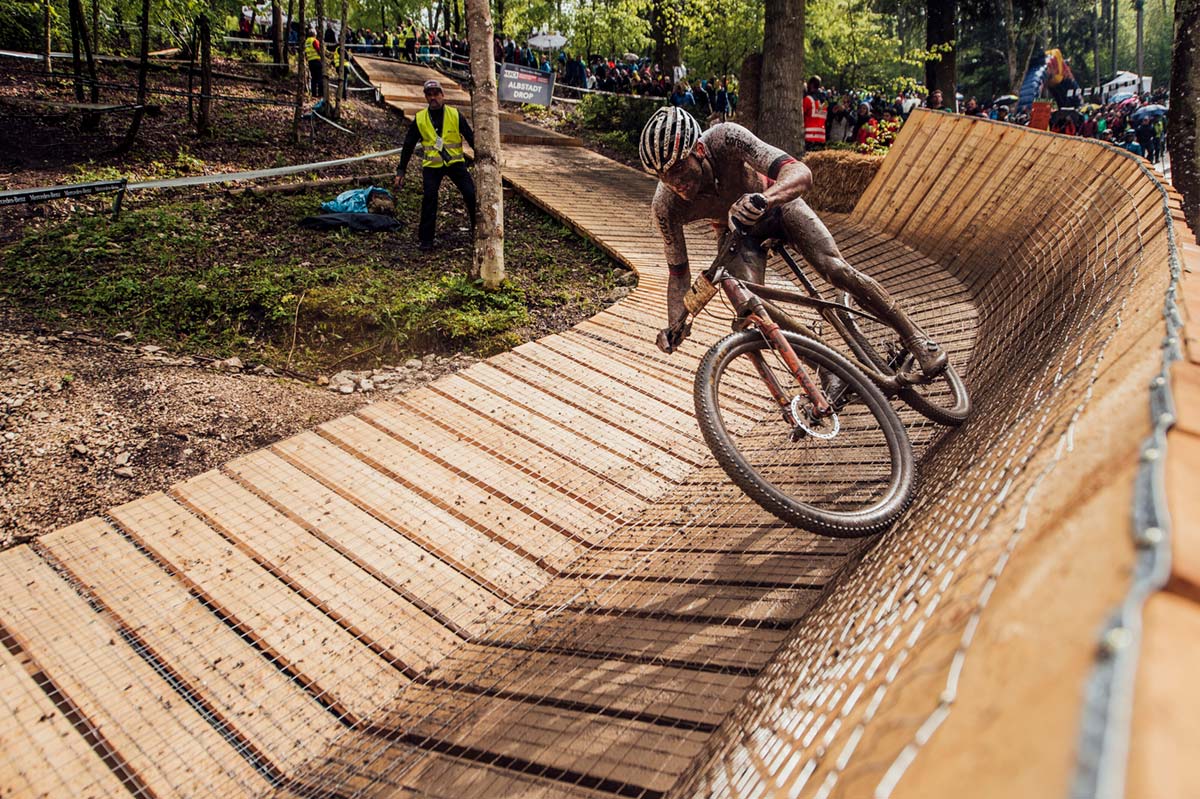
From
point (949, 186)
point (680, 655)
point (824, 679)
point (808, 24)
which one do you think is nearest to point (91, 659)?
point (680, 655)

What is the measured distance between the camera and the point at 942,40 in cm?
2481

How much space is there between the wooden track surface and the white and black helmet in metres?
1.96

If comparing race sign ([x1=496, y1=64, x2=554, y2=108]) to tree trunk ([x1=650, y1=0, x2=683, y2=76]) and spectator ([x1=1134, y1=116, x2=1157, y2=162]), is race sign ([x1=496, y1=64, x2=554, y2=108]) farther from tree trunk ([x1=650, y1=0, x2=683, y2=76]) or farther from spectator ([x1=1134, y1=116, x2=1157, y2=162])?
spectator ([x1=1134, y1=116, x2=1157, y2=162])

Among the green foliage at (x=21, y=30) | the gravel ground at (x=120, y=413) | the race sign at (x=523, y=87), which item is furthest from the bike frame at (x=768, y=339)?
the green foliage at (x=21, y=30)

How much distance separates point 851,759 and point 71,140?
1666 centimetres

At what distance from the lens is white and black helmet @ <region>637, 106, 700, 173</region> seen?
4.31 meters

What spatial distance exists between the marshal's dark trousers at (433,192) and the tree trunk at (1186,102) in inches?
320

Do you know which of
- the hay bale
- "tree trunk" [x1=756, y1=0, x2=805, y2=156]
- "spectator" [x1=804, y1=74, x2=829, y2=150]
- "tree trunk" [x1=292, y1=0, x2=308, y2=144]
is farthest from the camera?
"spectator" [x1=804, y1=74, x2=829, y2=150]

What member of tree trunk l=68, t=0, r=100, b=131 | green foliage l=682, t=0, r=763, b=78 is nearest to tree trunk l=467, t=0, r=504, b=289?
tree trunk l=68, t=0, r=100, b=131

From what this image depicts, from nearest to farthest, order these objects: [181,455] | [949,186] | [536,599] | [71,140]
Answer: [536,599] < [181,455] < [949,186] < [71,140]

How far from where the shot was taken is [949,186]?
863cm

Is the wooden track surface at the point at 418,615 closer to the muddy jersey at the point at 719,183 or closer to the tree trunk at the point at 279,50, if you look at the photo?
the muddy jersey at the point at 719,183

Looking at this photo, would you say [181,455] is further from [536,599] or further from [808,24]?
A: [808,24]

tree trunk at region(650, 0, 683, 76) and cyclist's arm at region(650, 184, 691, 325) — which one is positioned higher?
tree trunk at region(650, 0, 683, 76)
